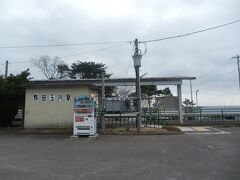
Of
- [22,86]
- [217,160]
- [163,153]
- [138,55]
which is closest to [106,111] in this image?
[138,55]

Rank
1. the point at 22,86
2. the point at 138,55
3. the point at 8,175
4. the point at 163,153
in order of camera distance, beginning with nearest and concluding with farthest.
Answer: the point at 8,175 < the point at 163,153 < the point at 138,55 < the point at 22,86

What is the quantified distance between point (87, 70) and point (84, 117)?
96.9 ft

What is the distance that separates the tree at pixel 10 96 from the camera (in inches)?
915

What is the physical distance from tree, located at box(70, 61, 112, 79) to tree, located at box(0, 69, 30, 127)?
2169 cm

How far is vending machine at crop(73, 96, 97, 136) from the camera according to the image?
Result: 699 inches

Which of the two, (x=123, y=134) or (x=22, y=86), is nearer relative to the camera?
(x=123, y=134)

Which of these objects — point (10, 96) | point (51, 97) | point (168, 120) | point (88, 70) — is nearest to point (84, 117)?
point (51, 97)

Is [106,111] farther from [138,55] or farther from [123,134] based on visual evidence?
[138,55]

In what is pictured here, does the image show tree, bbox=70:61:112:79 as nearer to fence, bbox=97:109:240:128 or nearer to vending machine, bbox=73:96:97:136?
fence, bbox=97:109:240:128

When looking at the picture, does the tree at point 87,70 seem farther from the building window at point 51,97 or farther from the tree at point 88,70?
the building window at point 51,97

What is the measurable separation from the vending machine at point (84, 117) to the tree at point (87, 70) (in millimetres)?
28408

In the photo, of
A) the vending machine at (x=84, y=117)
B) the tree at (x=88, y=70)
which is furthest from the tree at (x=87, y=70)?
the vending machine at (x=84, y=117)

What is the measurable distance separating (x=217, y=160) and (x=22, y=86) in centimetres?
1681

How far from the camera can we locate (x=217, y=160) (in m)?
9.23
